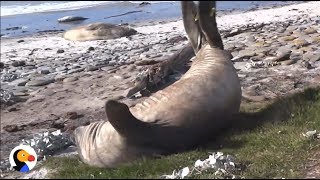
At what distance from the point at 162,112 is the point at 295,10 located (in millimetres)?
14360

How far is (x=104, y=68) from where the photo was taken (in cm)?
1193

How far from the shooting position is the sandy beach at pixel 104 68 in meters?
8.46

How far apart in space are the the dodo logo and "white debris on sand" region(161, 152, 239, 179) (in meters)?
1.58

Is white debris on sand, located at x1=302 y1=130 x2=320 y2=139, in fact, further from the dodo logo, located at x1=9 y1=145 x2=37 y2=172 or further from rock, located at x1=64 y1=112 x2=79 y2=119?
rock, located at x1=64 y1=112 x2=79 y2=119

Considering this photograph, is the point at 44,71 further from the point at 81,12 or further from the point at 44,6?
the point at 44,6

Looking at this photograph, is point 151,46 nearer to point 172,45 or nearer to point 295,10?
point 172,45

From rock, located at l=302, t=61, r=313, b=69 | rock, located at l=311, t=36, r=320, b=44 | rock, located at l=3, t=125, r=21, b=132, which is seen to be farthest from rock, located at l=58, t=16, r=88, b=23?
rock, located at l=3, t=125, r=21, b=132

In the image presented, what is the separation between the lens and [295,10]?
19.7 m

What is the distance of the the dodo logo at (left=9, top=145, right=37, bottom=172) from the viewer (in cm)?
603

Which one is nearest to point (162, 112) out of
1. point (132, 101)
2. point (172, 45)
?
point (132, 101)

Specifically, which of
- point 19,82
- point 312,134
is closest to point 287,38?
point 19,82

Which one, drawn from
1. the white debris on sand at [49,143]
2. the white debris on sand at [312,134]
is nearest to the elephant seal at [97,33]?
the white debris on sand at [49,143]

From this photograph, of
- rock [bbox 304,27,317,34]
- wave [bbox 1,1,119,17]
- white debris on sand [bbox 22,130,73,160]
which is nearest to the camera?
white debris on sand [bbox 22,130,73,160]

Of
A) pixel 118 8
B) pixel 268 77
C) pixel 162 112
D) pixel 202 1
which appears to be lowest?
pixel 118 8
